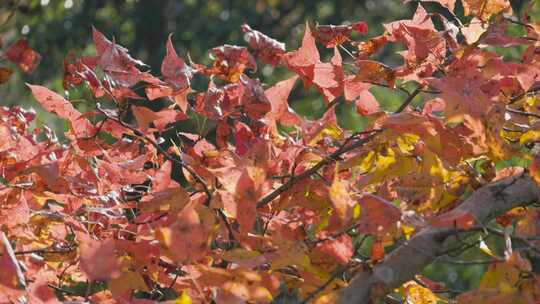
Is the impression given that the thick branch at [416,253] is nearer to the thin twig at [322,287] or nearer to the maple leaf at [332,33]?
the thin twig at [322,287]

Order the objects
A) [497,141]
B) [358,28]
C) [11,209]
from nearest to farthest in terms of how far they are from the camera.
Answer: [497,141]
[11,209]
[358,28]

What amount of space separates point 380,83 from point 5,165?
2.23ft

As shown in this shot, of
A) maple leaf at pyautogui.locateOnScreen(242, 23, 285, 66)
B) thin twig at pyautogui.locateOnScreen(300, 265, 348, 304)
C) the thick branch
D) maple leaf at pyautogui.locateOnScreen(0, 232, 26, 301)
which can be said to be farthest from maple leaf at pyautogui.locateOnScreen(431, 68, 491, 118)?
maple leaf at pyautogui.locateOnScreen(0, 232, 26, 301)

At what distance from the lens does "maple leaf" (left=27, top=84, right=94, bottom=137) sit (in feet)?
4.91

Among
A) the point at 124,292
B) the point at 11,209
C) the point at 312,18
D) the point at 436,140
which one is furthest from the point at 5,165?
the point at 312,18

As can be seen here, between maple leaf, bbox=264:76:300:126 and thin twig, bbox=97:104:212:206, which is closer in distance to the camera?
thin twig, bbox=97:104:212:206

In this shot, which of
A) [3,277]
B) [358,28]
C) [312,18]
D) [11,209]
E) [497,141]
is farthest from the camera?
[312,18]

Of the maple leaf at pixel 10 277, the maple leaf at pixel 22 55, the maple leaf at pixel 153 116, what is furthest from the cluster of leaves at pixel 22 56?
the maple leaf at pixel 10 277

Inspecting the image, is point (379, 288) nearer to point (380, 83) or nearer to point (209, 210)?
point (209, 210)

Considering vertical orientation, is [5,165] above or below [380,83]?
below

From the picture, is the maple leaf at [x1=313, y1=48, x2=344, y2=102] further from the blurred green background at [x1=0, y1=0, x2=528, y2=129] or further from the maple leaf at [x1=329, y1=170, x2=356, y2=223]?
the blurred green background at [x1=0, y1=0, x2=528, y2=129]

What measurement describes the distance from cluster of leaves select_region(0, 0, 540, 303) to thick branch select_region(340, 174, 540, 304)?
0.02 metres

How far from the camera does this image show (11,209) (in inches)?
56.1

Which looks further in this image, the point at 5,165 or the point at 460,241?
the point at 5,165
